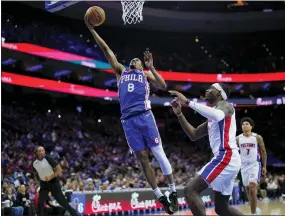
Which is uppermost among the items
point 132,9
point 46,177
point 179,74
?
point 179,74

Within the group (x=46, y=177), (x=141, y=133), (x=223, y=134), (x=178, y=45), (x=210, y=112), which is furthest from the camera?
(x=178, y=45)

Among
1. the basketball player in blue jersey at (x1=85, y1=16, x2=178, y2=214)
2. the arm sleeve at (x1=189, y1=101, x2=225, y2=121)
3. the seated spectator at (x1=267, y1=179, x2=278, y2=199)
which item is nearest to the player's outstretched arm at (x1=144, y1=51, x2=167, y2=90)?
the basketball player in blue jersey at (x1=85, y1=16, x2=178, y2=214)

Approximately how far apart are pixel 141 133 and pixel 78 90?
19675 mm

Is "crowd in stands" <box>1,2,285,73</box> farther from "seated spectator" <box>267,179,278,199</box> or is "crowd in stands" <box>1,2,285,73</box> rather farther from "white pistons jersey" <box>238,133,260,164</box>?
"white pistons jersey" <box>238,133,260,164</box>

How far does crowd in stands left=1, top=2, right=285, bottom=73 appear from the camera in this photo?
89.5 ft

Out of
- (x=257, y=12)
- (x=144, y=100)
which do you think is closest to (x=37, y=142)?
(x=144, y=100)

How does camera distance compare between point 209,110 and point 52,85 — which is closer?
point 209,110

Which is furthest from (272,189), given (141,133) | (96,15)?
(96,15)

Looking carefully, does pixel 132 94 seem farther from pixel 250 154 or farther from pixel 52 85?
pixel 52 85

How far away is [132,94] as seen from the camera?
23.9 ft

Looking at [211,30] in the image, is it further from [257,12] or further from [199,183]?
[199,183]

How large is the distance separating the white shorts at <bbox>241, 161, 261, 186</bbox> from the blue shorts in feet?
11.7

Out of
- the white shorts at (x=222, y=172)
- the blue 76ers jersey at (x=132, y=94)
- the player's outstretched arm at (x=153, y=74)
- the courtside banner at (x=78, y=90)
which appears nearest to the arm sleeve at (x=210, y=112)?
the white shorts at (x=222, y=172)

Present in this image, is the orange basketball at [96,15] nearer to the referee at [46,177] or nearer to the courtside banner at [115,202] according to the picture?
the referee at [46,177]
